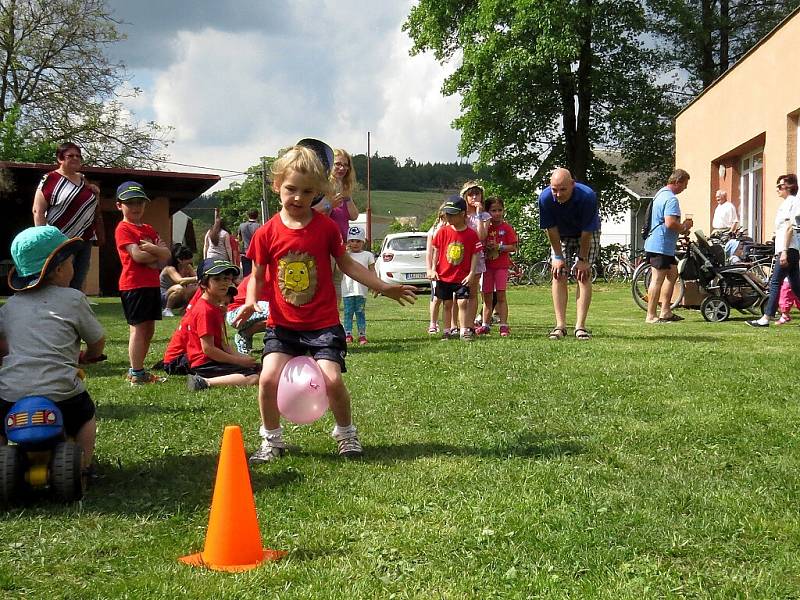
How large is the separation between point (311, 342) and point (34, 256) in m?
1.46

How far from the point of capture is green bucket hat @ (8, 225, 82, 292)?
414cm

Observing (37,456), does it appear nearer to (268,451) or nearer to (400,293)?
(268,451)

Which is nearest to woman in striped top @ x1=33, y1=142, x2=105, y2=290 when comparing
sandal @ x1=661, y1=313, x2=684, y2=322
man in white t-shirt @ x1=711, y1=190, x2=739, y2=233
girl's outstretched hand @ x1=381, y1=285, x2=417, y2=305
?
girl's outstretched hand @ x1=381, y1=285, x2=417, y2=305

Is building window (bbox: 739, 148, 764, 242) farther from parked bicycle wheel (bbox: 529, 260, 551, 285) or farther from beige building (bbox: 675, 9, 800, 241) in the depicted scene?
parked bicycle wheel (bbox: 529, 260, 551, 285)

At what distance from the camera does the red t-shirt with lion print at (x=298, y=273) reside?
15.0 feet

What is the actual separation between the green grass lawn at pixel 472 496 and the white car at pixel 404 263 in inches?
747

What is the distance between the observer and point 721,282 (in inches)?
483

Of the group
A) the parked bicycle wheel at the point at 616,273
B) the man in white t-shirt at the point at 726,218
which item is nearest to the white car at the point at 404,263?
the parked bicycle wheel at the point at 616,273

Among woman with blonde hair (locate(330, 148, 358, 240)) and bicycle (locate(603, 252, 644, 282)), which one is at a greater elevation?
woman with blonde hair (locate(330, 148, 358, 240))

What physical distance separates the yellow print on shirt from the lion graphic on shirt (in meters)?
5.68

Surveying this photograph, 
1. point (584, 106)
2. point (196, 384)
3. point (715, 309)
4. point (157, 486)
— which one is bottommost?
point (157, 486)

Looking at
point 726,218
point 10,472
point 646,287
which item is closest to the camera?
point 10,472

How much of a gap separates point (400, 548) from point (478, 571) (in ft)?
1.16

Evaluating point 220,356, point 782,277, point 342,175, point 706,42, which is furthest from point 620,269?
point 342,175
